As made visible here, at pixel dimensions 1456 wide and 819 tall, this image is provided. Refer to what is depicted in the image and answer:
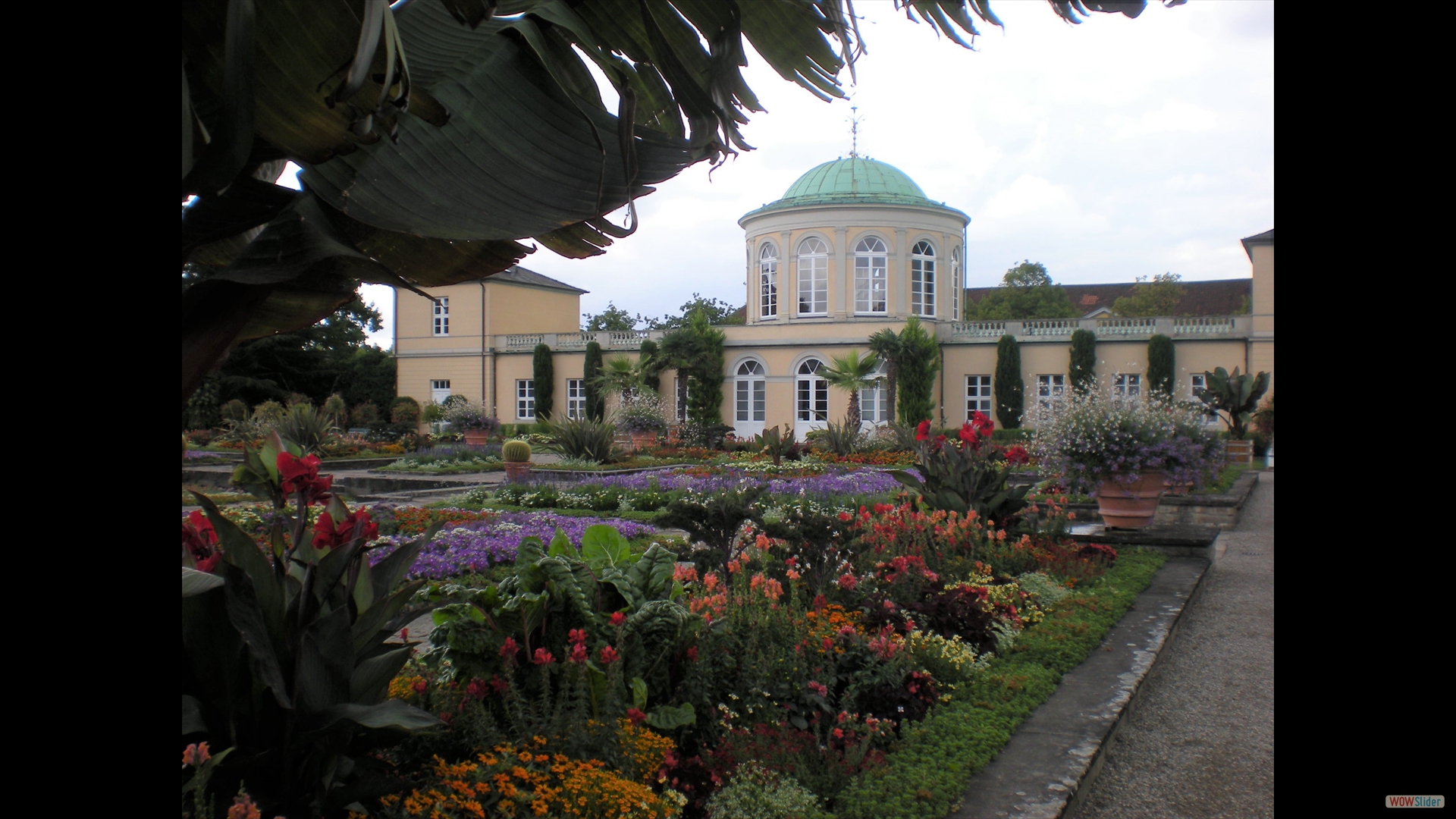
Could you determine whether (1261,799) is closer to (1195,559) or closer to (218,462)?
(1195,559)

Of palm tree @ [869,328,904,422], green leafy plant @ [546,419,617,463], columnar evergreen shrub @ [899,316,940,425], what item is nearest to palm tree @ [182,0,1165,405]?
green leafy plant @ [546,419,617,463]

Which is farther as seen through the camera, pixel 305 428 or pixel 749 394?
pixel 749 394

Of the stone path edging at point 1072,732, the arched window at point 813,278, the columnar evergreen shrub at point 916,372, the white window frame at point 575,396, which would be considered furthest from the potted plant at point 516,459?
the white window frame at point 575,396

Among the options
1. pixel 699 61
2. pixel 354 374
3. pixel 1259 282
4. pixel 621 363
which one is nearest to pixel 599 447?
pixel 621 363

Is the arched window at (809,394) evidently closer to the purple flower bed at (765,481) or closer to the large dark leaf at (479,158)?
the purple flower bed at (765,481)

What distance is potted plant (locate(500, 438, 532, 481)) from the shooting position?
14.9 metres

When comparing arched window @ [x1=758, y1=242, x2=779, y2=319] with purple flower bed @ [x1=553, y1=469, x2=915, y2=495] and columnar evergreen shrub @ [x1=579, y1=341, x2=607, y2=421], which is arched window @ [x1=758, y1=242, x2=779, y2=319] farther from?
purple flower bed @ [x1=553, y1=469, x2=915, y2=495]

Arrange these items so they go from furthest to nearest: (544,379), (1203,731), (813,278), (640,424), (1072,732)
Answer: (544,379) → (813,278) → (640,424) → (1203,731) → (1072,732)

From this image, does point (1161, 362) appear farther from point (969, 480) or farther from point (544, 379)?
point (969, 480)

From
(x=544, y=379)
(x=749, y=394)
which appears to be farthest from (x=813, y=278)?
(x=544, y=379)

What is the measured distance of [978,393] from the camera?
28.8 meters

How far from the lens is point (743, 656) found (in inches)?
141

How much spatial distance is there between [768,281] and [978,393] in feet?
26.7

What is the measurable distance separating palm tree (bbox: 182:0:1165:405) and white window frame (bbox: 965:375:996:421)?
27.7 metres
